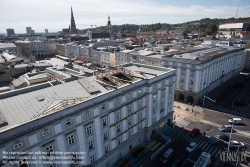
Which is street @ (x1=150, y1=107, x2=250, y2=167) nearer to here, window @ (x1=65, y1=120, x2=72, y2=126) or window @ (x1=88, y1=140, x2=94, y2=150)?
window @ (x1=88, y1=140, x2=94, y2=150)

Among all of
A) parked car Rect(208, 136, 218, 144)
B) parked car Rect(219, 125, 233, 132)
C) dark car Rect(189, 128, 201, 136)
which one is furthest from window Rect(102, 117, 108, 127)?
parked car Rect(219, 125, 233, 132)

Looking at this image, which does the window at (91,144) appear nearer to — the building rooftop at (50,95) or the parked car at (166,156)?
the building rooftop at (50,95)

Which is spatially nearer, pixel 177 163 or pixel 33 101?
pixel 33 101

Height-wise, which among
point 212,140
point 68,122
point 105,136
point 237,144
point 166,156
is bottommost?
point 212,140

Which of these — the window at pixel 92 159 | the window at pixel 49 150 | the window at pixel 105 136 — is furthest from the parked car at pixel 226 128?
the window at pixel 49 150

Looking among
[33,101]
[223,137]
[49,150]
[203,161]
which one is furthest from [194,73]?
[49,150]

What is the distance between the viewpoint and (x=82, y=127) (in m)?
30.7

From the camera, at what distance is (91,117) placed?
31.9 m

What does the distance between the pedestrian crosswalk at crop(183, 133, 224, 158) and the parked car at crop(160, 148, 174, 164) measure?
9.16 metres

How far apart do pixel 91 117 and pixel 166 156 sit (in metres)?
22.0

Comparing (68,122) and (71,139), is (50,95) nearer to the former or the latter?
(68,122)

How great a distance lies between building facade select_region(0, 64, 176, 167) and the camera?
82.5ft

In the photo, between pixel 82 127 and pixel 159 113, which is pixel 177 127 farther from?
pixel 82 127

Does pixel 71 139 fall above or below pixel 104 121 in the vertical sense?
below
